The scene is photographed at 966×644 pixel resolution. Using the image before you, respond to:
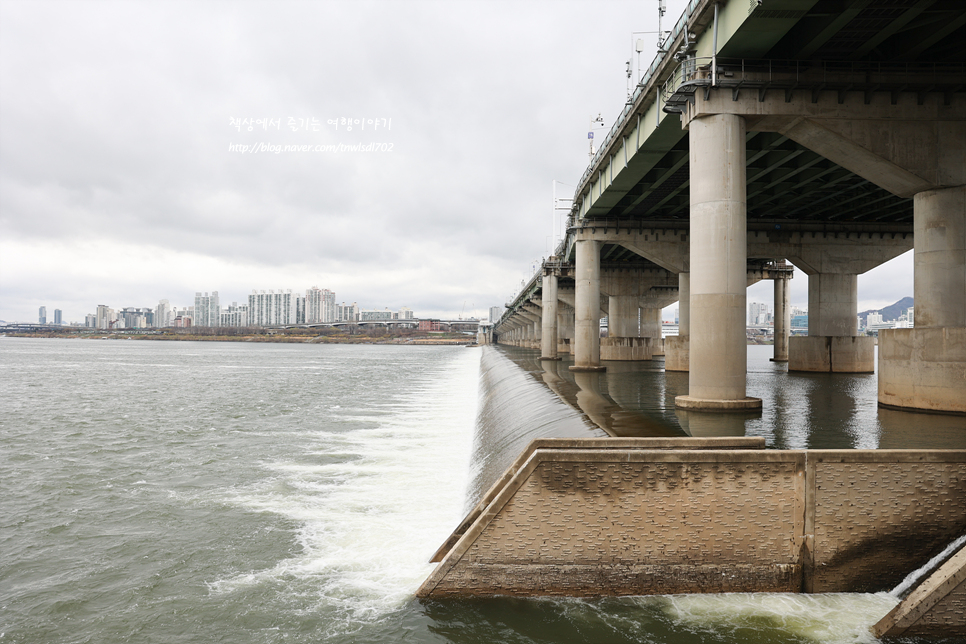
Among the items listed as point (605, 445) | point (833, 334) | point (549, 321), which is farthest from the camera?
point (549, 321)

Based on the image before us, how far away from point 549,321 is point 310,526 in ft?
136

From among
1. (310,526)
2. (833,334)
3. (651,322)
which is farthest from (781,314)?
(310,526)

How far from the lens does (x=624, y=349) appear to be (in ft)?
Result: 167

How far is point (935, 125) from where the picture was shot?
619 inches

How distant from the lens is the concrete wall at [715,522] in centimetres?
787

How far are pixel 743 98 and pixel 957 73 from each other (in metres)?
5.18

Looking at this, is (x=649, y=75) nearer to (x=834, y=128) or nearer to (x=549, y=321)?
(x=834, y=128)

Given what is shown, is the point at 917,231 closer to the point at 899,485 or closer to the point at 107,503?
the point at 899,485

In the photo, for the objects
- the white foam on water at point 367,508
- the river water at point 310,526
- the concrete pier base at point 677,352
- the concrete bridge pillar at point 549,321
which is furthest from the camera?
the concrete bridge pillar at point 549,321

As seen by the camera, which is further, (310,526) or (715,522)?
(310,526)

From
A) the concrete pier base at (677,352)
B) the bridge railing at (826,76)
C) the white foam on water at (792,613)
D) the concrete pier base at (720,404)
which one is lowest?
the white foam on water at (792,613)

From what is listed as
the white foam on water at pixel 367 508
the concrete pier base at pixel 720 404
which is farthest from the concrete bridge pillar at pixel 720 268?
Answer: the white foam on water at pixel 367 508

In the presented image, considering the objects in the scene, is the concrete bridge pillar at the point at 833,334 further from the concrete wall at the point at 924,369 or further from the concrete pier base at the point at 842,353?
the concrete wall at the point at 924,369

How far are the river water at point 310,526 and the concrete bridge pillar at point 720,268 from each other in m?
1.33
